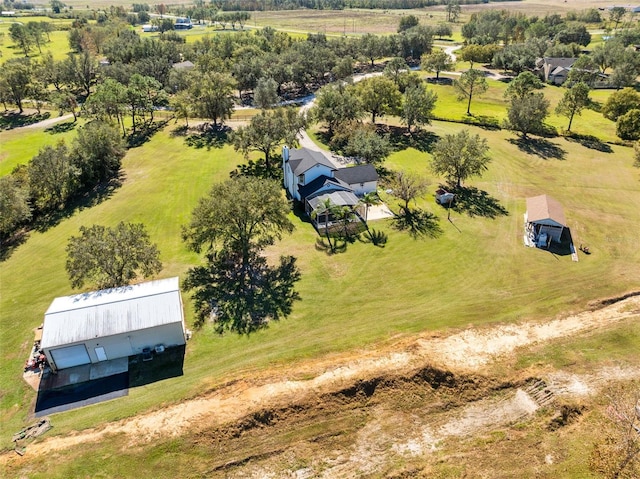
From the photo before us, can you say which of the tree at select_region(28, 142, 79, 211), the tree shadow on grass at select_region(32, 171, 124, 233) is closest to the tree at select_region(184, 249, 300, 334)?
the tree shadow on grass at select_region(32, 171, 124, 233)

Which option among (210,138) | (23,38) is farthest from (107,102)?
(23,38)

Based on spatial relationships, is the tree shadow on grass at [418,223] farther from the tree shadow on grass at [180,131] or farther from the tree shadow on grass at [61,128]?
the tree shadow on grass at [61,128]

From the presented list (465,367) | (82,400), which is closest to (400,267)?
(465,367)

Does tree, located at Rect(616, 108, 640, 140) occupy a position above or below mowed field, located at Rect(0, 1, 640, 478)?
above

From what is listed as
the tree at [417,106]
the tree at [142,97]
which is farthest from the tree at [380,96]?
the tree at [142,97]

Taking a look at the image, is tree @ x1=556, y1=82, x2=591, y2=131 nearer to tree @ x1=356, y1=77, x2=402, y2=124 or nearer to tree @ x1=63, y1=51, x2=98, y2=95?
tree @ x1=356, y1=77, x2=402, y2=124

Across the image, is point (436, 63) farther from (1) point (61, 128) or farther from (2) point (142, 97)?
(1) point (61, 128)
